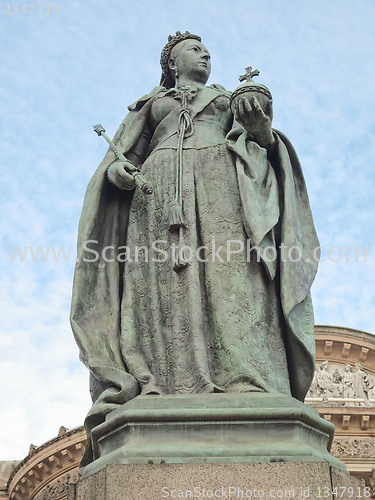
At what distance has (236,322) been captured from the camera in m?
5.43

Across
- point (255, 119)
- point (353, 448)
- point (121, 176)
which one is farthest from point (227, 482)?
point (353, 448)

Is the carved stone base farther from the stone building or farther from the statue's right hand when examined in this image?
the stone building

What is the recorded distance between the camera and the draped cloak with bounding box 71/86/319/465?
554 cm

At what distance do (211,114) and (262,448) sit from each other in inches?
120

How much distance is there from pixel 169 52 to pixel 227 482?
418 cm

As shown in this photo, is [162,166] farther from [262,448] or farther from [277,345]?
[262,448]

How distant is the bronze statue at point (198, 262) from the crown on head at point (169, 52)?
539 millimetres

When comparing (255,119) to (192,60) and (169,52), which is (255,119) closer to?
(192,60)

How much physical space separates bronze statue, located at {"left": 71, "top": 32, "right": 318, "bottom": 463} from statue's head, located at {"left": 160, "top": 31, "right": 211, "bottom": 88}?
1.16 ft

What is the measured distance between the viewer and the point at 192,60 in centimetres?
698

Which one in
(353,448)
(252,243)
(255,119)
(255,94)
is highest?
(353,448)

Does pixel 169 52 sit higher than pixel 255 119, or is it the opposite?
pixel 169 52

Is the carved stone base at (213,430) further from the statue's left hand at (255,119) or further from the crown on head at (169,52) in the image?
the crown on head at (169,52)

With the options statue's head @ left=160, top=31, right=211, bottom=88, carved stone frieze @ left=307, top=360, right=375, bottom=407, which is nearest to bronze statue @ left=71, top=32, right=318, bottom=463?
statue's head @ left=160, top=31, right=211, bottom=88
